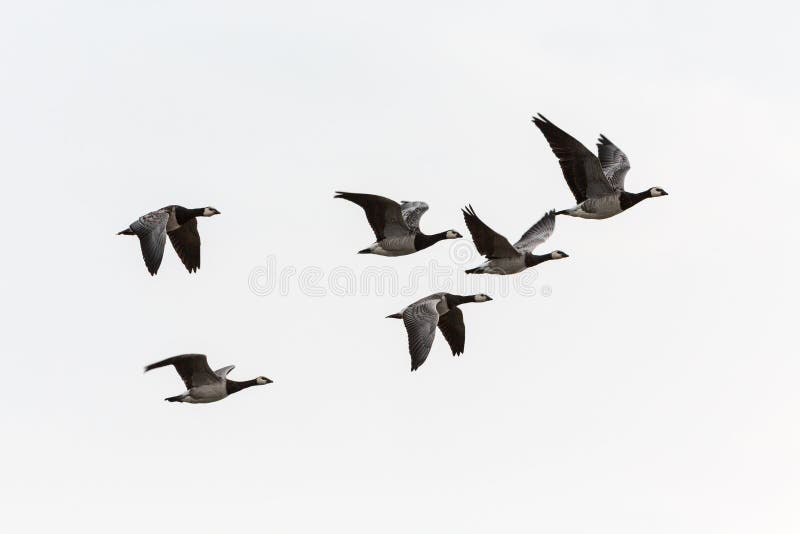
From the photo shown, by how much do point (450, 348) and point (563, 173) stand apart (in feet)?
14.0

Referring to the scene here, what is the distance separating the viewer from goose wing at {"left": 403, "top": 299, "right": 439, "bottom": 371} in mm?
23391

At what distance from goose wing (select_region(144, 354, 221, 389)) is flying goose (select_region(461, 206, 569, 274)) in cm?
538

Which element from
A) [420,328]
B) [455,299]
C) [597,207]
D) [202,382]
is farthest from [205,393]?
[597,207]

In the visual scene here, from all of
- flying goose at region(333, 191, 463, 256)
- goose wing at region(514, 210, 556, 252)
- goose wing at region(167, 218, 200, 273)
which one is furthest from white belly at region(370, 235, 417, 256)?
goose wing at region(167, 218, 200, 273)

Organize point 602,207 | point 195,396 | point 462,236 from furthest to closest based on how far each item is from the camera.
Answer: point 462,236, point 602,207, point 195,396

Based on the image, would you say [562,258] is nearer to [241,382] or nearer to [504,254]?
[504,254]

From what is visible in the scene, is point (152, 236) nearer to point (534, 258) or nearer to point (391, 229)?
point (391, 229)

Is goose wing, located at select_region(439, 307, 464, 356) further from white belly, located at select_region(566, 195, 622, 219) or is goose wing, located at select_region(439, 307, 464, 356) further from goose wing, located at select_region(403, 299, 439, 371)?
white belly, located at select_region(566, 195, 622, 219)

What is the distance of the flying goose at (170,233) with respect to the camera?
2419 cm

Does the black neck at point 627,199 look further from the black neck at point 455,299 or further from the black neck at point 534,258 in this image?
the black neck at point 455,299

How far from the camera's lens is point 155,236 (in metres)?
24.4

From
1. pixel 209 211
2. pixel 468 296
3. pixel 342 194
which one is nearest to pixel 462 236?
pixel 468 296

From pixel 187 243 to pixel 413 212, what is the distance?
4818 millimetres

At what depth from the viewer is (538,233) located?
27781 mm
